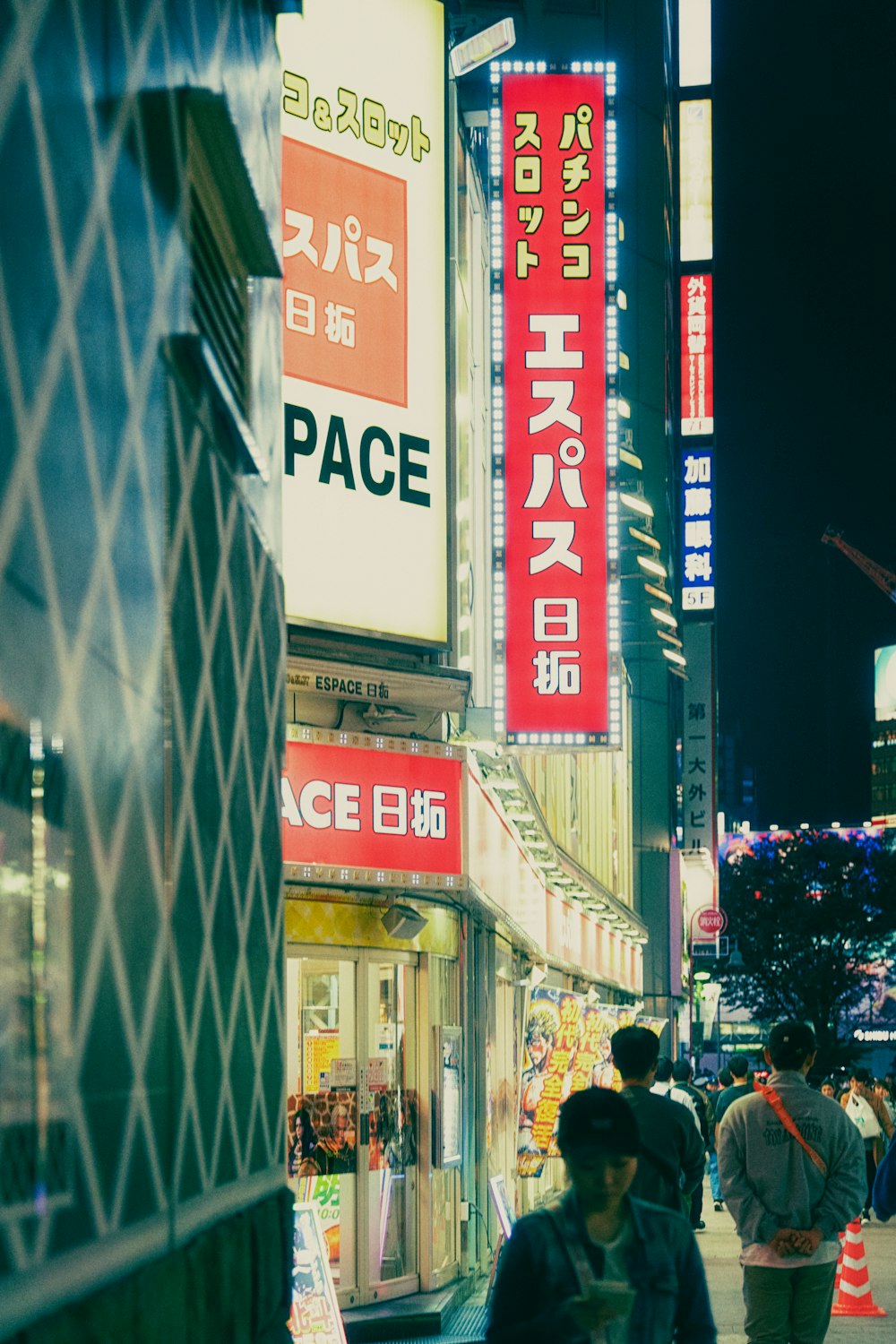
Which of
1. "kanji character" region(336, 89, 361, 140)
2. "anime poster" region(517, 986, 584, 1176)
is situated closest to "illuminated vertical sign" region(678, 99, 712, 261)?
"kanji character" region(336, 89, 361, 140)

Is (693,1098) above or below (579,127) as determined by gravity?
below

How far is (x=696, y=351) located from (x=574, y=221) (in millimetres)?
37611

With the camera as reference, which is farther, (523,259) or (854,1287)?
(523,259)

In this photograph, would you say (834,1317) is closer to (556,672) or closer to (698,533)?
(556,672)

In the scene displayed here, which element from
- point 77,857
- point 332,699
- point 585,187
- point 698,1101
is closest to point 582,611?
point 332,699

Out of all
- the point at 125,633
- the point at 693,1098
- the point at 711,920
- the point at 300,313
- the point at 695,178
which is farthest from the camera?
the point at 695,178

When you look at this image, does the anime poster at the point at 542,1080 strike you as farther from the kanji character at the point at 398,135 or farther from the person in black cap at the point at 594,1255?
the person in black cap at the point at 594,1255

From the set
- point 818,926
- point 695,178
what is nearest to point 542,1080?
point 695,178

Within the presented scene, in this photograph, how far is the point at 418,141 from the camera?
15445 millimetres

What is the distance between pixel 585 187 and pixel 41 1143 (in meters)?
13.6

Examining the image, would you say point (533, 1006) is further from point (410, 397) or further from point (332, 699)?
point (410, 397)

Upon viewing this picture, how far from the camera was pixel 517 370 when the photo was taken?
15.8 m

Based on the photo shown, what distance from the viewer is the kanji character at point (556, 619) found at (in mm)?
15766

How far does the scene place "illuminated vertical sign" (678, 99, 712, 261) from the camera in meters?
52.8
